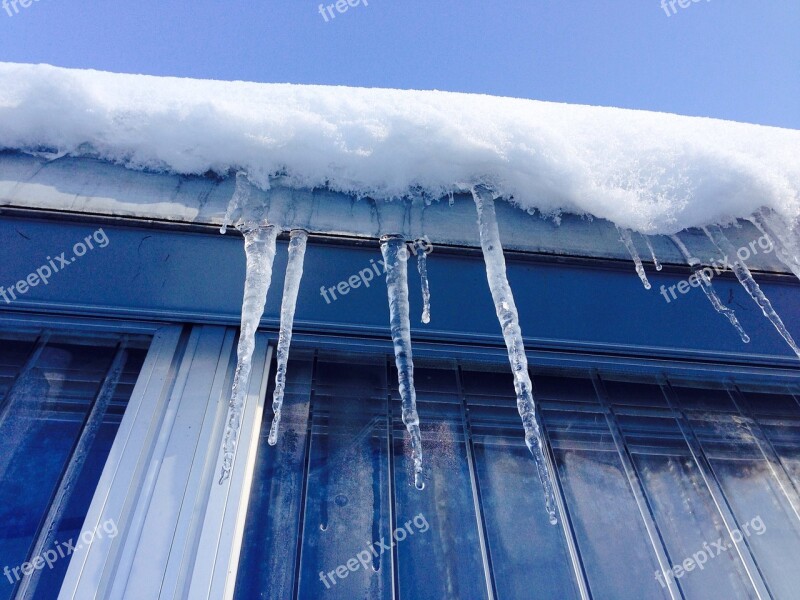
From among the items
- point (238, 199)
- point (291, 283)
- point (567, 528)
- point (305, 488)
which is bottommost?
point (567, 528)

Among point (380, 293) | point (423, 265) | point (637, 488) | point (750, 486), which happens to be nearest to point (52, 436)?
point (380, 293)

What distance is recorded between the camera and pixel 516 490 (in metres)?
1.27

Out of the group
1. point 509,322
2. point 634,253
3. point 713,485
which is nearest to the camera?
point 509,322

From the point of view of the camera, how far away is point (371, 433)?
132cm

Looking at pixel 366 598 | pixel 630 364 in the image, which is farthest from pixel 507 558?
pixel 630 364

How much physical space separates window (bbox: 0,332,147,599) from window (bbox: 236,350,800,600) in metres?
0.36

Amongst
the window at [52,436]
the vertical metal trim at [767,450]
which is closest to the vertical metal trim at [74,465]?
the window at [52,436]

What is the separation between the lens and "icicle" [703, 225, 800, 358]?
1.22 meters

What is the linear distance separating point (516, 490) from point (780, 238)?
0.86m

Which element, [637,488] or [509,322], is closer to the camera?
[509,322]

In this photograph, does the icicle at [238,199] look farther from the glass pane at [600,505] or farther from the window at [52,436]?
the glass pane at [600,505]

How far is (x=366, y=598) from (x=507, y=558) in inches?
12.7

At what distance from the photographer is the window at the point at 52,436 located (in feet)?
3.41

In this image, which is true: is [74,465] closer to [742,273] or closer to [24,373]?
[24,373]
